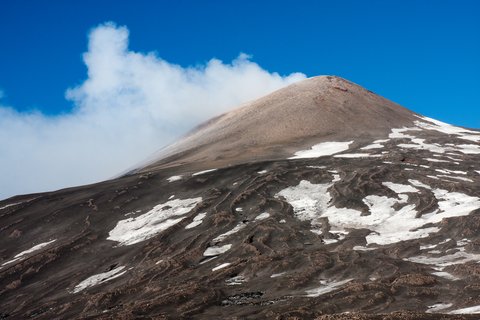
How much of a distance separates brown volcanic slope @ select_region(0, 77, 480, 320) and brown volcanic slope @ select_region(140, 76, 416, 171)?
167cm

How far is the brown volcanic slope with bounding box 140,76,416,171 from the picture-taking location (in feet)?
314

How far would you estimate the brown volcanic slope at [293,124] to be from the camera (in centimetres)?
9579

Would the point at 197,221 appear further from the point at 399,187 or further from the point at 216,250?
the point at 399,187

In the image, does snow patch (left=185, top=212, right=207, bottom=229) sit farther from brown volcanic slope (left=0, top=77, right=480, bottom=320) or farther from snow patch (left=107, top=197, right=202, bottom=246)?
snow patch (left=107, top=197, right=202, bottom=246)

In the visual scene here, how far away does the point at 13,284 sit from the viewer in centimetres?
5050

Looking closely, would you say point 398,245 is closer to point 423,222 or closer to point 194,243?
point 423,222

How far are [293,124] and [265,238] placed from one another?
60737mm

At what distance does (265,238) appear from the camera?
167ft

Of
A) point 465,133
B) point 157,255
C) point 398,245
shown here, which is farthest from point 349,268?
point 465,133

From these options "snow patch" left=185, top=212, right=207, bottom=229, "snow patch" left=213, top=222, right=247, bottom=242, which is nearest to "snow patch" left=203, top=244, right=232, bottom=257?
A: "snow patch" left=213, top=222, right=247, bottom=242

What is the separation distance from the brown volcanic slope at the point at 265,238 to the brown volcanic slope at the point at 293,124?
5.48 ft

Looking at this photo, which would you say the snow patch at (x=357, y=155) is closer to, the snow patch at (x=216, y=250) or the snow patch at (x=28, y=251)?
the snow patch at (x=216, y=250)

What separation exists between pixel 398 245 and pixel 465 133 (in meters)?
69.4

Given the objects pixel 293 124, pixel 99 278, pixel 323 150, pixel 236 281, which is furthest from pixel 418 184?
pixel 293 124
